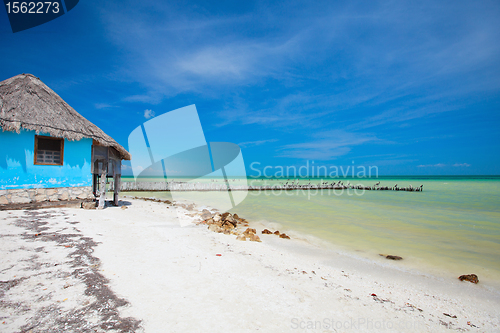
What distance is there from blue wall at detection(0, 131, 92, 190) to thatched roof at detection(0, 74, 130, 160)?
1.33 feet

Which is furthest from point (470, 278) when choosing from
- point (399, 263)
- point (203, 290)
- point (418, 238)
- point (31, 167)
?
point (31, 167)

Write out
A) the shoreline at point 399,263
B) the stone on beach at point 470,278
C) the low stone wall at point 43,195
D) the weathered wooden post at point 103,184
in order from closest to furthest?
the stone on beach at point 470,278 → the shoreline at point 399,263 → the low stone wall at point 43,195 → the weathered wooden post at point 103,184

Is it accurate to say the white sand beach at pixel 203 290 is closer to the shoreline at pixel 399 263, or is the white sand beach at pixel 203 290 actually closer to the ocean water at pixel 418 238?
the shoreline at pixel 399 263

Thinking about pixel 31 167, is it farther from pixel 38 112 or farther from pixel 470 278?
pixel 470 278

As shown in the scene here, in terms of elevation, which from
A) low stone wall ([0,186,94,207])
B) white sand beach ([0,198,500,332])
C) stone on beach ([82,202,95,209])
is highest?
low stone wall ([0,186,94,207])

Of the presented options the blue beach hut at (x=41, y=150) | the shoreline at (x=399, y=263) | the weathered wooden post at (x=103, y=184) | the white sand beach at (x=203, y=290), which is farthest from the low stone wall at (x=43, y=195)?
the shoreline at (x=399, y=263)

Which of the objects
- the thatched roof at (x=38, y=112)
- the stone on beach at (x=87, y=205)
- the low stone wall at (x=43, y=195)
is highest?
the thatched roof at (x=38, y=112)

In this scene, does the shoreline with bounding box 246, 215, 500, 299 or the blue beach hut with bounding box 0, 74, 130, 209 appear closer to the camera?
the shoreline with bounding box 246, 215, 500, 299

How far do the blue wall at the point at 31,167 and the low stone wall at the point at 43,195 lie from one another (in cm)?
15

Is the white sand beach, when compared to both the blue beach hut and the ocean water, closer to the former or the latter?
the ocean water

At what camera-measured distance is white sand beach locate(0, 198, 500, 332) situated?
2.57 m

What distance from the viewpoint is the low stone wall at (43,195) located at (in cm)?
777

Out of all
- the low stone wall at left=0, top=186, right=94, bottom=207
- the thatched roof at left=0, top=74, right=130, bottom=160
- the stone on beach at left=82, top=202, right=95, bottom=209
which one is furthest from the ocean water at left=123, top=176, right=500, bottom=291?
the thatched roof at left=0, top=74, right=130, bottom=160

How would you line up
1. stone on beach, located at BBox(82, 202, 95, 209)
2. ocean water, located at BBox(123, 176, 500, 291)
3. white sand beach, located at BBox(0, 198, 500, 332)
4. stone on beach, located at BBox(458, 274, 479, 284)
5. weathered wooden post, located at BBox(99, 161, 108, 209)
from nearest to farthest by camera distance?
white sand beach, located at BBox(0, 198, 500, 332)
stone on beach, located at BBox(458, 274, 479, 284)
ocean water, located at BBox(123, 176, 500, 291)
stone on beach, located at BBox(82, 202, 95, 209)
weathered wooden post, located at BBox(99, 161, 108, 209)
